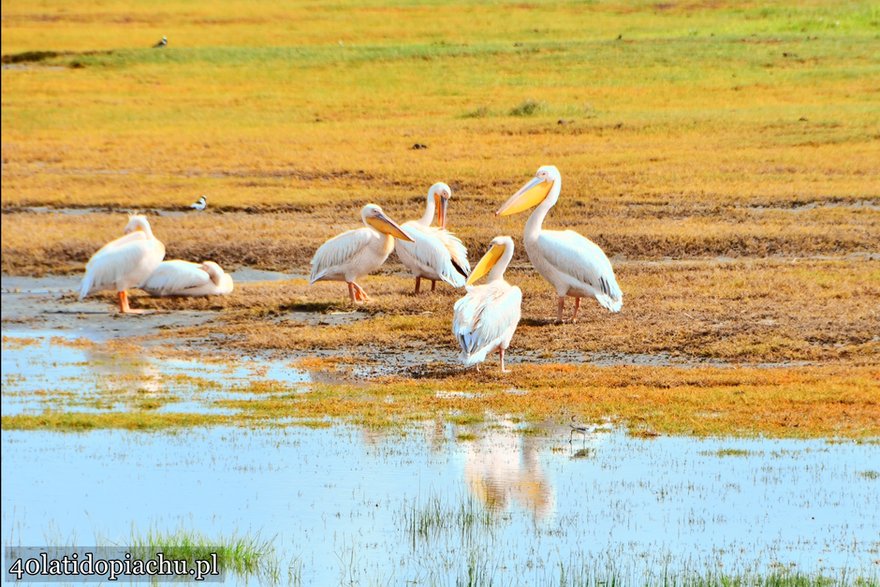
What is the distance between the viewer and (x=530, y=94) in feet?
110

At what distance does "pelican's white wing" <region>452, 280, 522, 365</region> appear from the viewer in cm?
1164

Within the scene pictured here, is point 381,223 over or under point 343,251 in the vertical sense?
over

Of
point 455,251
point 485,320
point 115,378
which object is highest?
point 455,251

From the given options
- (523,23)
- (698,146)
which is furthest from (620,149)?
(523,23)

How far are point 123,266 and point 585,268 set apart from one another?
16.1 ft

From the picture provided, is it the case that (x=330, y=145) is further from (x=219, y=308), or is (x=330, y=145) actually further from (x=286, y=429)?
(x=286, y=429)

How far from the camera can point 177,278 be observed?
1561cm

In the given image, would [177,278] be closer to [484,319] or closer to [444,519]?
[484,319]

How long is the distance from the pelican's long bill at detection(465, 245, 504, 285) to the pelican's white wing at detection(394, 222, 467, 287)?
1515mm

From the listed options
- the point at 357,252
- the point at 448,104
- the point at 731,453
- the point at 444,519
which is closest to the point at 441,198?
the point at 357,252

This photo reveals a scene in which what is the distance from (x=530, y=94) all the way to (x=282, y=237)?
15.8 metres

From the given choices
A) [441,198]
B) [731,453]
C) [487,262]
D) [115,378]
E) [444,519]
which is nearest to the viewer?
[444,519]

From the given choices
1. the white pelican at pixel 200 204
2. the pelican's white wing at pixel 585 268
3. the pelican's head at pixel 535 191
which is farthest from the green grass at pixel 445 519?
the white pelican at pixel 200 204

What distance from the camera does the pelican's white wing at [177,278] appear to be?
1556 cm
